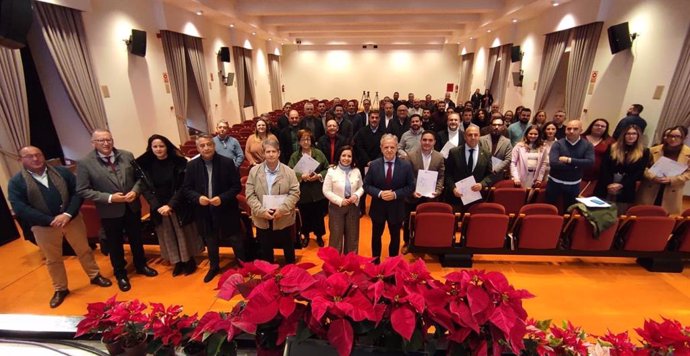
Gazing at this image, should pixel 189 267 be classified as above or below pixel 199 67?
below

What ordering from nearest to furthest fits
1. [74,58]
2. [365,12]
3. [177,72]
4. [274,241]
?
[274,241]
[74,58]
[177,72]
[365,12]

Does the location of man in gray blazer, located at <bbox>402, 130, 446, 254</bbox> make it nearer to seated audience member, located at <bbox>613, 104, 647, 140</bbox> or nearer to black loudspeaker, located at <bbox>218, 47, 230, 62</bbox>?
seated audience member, located at <bbox>613, 104, 647, 140</bbox>

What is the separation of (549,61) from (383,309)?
9.44 m

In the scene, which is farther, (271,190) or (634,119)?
(634,119)

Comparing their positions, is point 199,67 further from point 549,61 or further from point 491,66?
point 491,66

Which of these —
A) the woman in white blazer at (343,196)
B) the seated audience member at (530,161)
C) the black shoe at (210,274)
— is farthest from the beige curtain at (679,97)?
the black shoe at (210,274)

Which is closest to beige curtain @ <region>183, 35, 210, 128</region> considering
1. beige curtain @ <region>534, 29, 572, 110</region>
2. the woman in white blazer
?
the woman in white blazer

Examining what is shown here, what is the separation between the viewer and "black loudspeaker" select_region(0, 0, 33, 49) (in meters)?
1.28

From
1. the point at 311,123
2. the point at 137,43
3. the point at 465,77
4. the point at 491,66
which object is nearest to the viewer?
the point at 311,123

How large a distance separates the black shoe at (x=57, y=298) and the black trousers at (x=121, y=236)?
423 mm

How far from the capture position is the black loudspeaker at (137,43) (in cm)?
596

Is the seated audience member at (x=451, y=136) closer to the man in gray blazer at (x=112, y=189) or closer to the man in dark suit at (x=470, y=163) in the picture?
the man in dark suit at (x=470, y=163)

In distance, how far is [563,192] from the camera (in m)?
3.59

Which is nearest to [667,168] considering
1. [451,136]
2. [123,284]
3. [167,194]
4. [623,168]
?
[623,168]
